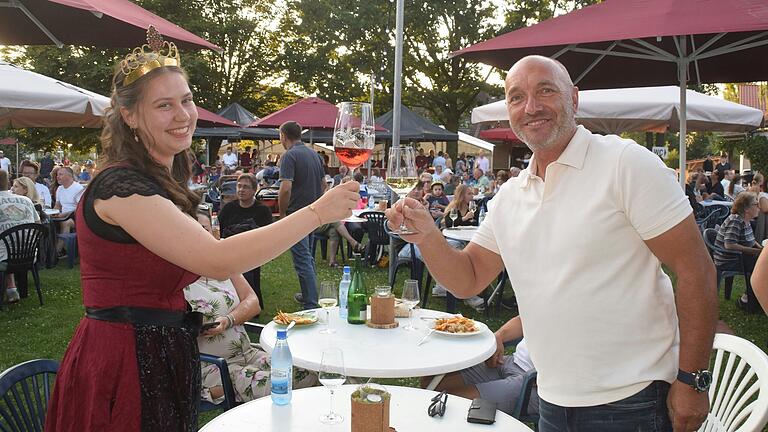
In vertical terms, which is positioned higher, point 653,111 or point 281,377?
point 653,111

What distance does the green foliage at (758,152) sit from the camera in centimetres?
1489

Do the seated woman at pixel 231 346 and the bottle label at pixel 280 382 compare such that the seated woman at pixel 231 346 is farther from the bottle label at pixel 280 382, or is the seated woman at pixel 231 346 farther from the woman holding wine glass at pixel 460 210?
the woman holding wine glass at pixel 460 210

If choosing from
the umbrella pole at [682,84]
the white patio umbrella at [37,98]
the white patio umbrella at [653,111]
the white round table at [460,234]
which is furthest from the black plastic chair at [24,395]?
the white patio umbrella at [653,111]

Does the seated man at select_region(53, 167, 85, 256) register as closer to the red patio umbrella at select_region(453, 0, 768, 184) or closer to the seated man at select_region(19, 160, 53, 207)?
the seated man at select_region(19, 160, 53, 207)

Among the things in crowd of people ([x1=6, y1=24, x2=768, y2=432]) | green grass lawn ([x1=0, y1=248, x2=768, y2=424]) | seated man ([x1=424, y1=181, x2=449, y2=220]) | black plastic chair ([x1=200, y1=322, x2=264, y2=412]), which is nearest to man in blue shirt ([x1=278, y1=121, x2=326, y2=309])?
green grass lawn ([x1=0, y1=248, x2=768, y2=424])

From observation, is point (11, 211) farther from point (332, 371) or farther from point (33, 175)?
point (332, 371)

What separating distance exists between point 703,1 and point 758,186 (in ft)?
22.3

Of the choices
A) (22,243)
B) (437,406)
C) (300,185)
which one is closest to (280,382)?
(437,406)

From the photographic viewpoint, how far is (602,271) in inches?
→ 77.2

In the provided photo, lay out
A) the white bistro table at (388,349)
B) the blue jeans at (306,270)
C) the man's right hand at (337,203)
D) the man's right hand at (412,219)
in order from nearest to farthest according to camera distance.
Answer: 1. the man's right hand at (337,203)
2. the man's right hand at (412,219)
3. the white bistro table at (388,349)
4. the blue jeans at (306,270)

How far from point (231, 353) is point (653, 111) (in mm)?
7886

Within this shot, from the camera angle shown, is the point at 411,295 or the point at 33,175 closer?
the point at 411,295

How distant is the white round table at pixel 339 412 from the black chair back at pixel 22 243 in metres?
5.75

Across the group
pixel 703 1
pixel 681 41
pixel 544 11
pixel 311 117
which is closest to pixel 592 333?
pixel 703 1
